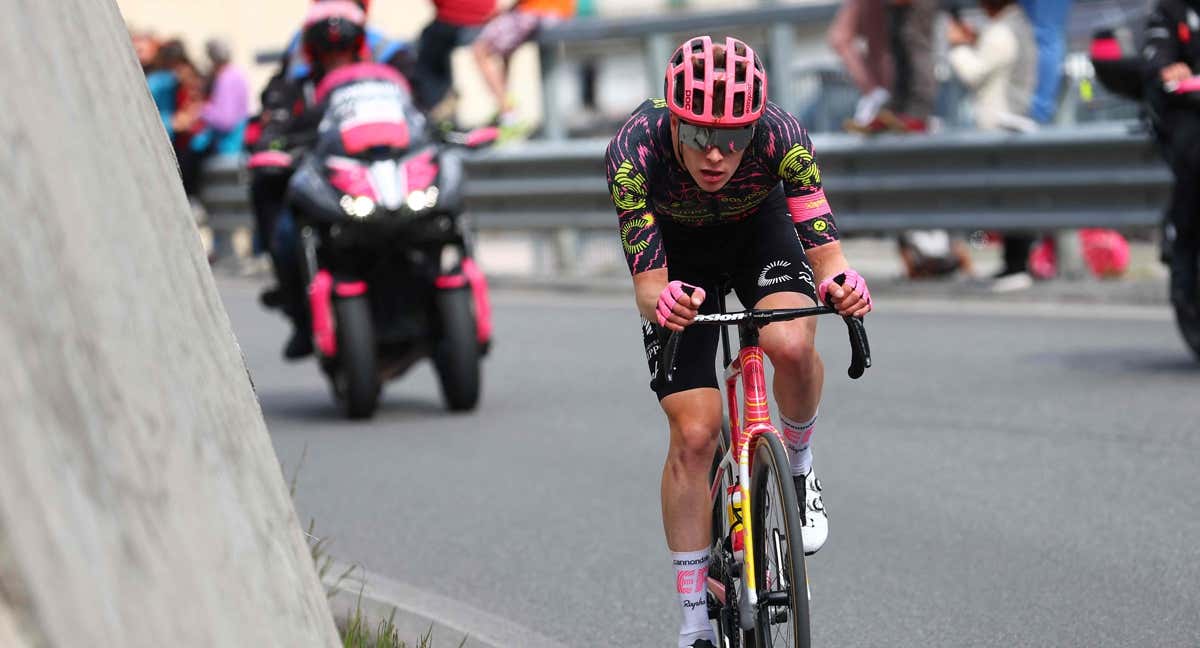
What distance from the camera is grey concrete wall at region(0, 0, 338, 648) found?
2854mm

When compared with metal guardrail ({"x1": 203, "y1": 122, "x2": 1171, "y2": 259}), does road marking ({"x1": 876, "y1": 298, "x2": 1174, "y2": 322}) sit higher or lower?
lower

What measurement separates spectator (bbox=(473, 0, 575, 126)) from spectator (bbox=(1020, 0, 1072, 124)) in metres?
4.40

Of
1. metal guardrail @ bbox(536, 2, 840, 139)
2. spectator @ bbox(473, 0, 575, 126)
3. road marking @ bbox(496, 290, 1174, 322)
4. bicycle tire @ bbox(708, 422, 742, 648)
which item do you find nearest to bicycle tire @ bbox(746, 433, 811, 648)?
bicycle tire @ bbox(708, 422, 742, 648)

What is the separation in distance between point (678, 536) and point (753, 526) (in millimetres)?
399

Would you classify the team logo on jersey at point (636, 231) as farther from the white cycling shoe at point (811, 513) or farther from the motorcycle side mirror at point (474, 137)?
the motorcycle side mirror at point (474, 137)

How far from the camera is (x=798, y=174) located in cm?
506

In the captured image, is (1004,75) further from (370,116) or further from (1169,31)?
(370,116)

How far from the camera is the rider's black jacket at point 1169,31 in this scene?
984 centimetres

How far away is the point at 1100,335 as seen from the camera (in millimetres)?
11453

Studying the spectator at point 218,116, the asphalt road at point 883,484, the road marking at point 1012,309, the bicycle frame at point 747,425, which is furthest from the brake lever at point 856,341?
the spectator at point 218,116

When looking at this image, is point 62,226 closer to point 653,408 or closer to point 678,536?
point 678,536

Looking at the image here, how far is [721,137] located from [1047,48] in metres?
8.87

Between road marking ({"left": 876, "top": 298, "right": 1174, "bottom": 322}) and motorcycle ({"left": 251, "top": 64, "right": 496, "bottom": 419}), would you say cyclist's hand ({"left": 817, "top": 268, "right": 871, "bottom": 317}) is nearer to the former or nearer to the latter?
motorcycle ({"left": 251, "top": 64, "right": 496, "bottom": 419})

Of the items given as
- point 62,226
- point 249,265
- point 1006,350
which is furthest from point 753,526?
point 249,265
